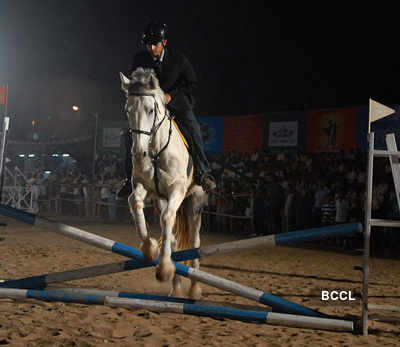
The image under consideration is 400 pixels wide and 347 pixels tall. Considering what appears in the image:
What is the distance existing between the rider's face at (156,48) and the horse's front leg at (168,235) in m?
1.61

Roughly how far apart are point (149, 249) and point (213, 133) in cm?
1575

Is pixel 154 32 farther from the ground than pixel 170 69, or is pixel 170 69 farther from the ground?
pixel 154 32

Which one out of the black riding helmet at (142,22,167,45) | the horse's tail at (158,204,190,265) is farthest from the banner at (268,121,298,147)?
the black riding helmet at (142,22,167,45)

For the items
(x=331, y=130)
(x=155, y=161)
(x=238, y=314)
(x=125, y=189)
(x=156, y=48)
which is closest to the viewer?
(x=238, y=314)

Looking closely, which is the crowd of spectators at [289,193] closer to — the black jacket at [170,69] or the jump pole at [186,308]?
the jump pole at [186,308]

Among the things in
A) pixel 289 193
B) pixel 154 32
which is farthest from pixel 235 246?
A: pixel 289 193

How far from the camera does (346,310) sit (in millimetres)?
5613

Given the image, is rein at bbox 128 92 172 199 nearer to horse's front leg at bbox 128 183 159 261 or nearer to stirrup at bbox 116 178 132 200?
horse's front leg at bbox 128 183 159 261

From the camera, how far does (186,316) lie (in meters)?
4.96

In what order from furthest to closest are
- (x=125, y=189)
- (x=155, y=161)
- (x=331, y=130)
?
(x=331, y=130)
(x=125, y=189)
(x=155, y=161)

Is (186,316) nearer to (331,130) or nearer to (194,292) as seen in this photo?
(194,292)

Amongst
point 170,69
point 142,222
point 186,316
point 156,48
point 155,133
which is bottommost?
point 186,316

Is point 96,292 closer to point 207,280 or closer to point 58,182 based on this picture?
point 207,280

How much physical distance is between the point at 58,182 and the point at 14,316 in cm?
2016
